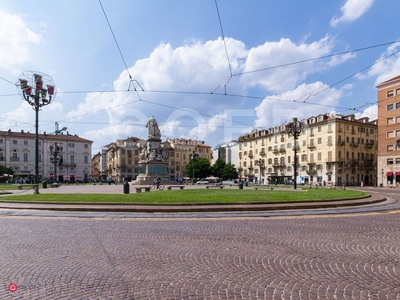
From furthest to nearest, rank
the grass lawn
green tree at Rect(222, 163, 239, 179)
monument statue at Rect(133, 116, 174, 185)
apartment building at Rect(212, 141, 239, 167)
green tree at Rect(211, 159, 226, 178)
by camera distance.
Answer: apartment building at Rect(212, 141, 239, 167) < green tree at Rect(211, 159, 226, 178) < green tree at Rect(222, 163, 239, 179) < monument statue at Rect(133, 116, 174, 185) < the grass lawn

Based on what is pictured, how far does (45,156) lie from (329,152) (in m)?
77.2

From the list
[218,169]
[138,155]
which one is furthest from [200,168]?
[138,155]

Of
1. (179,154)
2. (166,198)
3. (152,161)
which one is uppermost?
(179,154)

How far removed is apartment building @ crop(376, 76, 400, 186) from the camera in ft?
173

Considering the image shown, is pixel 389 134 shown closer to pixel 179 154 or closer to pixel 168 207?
pixel 168 207

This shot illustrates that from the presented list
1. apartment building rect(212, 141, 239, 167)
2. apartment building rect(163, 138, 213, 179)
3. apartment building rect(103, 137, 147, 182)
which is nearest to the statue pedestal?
apartment building rect(103, 137, 147, 182)

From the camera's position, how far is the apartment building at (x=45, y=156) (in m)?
80.6

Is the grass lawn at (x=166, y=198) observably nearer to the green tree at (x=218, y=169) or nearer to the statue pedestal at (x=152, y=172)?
the statue pedestal at (x=152, y=172)

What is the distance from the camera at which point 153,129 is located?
47.2m

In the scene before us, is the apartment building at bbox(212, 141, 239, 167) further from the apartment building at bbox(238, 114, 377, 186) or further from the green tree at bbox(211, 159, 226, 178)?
the apartment building at bbox(238, 114, 377, 186)

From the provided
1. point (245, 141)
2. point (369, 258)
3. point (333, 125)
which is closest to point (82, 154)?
point (245, 141)

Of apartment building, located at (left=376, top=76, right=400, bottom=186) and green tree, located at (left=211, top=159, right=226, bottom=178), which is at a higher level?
apartment building, located at (left=376, top=76, right=400, bottom=186)

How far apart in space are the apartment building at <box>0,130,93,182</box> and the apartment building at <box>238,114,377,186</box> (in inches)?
2224

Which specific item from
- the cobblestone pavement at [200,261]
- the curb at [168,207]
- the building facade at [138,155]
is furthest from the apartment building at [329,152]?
the cobblestone pavement at [200,261]
